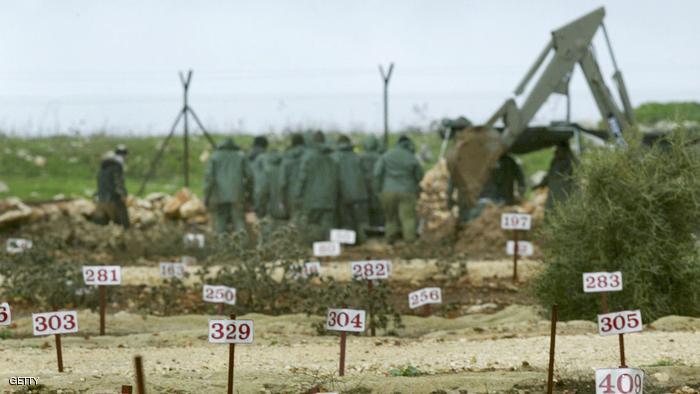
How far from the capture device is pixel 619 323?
12.5 m

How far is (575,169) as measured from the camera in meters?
18.0

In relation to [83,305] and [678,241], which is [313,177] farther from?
[678,241]

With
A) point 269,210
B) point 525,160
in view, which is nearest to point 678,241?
point 269,210

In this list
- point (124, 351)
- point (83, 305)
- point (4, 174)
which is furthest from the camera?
point (4, 174)

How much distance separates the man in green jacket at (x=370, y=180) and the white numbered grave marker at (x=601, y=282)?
666 inches

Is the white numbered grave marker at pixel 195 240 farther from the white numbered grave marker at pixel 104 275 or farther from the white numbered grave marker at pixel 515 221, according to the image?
the white numbered grave marker at pixel 104 275

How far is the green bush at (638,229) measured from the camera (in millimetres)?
17250

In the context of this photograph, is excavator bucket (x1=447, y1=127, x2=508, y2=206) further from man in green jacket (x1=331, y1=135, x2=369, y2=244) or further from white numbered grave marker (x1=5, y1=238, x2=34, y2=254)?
white numbered grave marker (x1=5, y1=238, x2=34, y2=254)

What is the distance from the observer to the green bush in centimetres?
1725

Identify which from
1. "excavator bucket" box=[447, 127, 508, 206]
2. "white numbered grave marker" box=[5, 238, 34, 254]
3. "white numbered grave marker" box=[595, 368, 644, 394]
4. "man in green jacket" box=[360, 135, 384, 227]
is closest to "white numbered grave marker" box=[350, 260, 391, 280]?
"white numbered grave marker" box=[595, 368, 644, 394]

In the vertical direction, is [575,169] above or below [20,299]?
above

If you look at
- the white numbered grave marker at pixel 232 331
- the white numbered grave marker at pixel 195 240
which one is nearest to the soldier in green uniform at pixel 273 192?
the white numbered grave marker at pixel 195 240

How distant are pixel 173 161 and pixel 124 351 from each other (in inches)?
1197

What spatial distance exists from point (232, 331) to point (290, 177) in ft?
64.8
